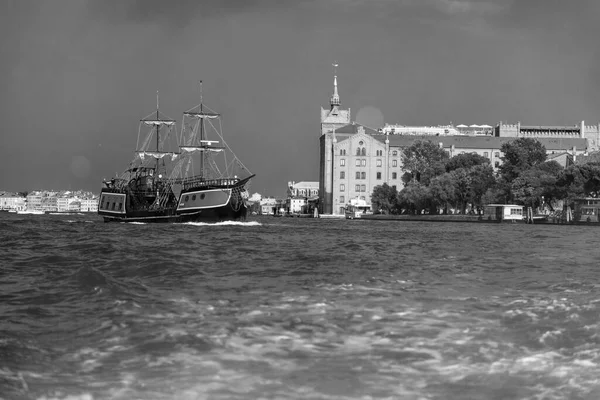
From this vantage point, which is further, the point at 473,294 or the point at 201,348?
the point at 473,294

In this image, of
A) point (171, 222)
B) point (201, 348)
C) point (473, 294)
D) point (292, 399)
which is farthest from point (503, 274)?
point (171, 222)

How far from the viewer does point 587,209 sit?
97.4 metres

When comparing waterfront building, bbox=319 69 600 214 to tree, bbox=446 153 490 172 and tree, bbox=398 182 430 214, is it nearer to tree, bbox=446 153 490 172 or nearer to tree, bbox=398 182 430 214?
tree, bbox=398 182 430 214

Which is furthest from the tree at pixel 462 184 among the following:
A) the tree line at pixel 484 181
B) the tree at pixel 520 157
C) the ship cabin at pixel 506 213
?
the ship cabin at pixel 506 213

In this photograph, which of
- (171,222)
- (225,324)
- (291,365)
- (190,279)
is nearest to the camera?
(291,365)

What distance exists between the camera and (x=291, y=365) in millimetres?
9992

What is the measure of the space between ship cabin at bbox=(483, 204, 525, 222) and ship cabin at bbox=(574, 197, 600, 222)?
8.20 m

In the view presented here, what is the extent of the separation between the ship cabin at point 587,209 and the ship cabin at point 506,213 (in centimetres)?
820

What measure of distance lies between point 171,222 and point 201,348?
71217 mm

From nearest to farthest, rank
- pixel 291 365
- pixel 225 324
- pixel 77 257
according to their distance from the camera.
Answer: pixel 291 365 → pixel 225 324 → pixel 77 257

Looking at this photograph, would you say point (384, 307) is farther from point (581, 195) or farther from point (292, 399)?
point (581, 195)

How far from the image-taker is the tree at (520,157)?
121m

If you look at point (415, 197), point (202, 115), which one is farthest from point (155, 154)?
point (415, 197)

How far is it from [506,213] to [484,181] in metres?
16.0
